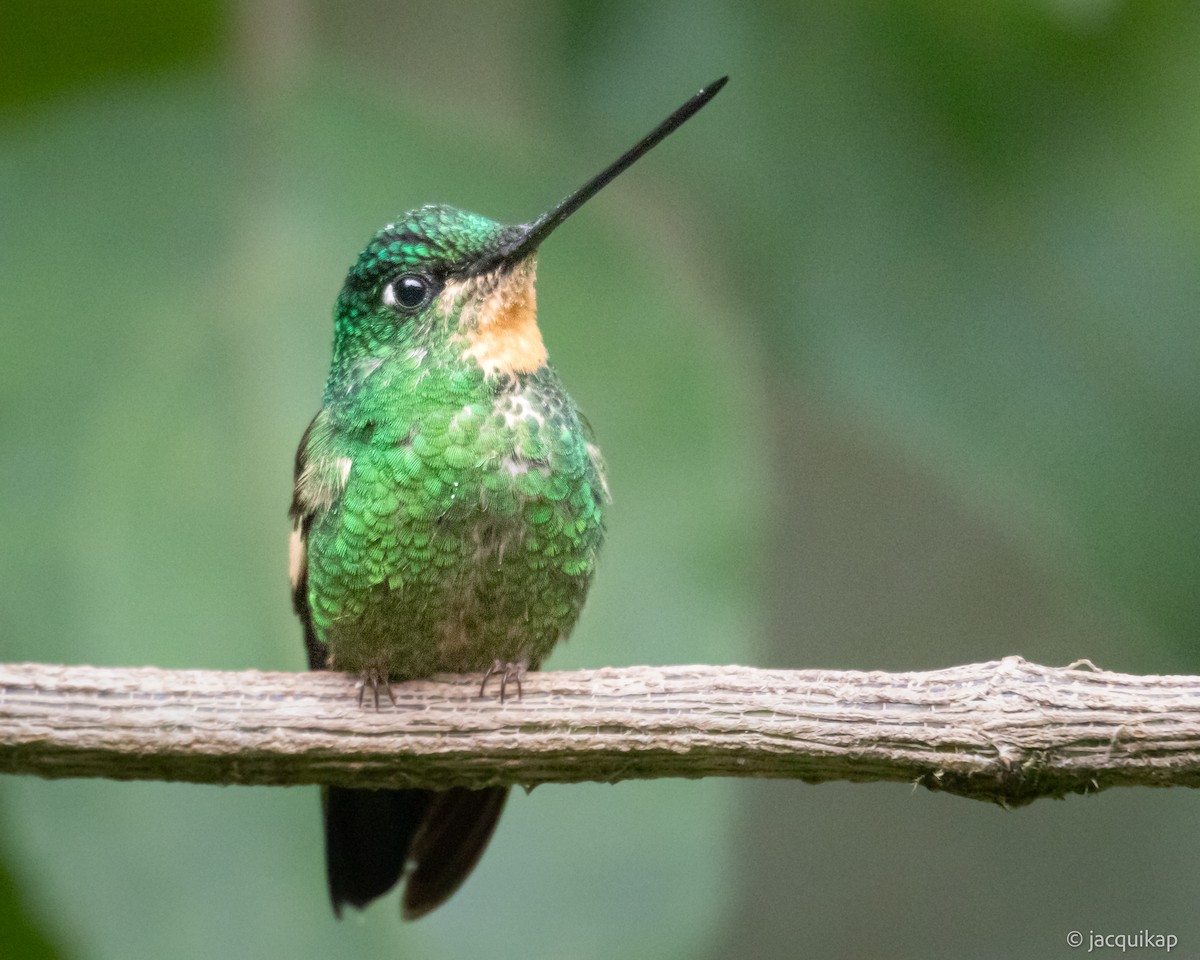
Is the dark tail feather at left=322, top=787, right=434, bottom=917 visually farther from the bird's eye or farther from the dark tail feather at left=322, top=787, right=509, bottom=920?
the bird's eye

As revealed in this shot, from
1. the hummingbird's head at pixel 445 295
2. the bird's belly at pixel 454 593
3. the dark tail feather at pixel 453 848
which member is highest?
the hummingbird's head at pixel 445 295

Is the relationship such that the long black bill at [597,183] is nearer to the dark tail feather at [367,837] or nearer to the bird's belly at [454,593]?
the bird's belly at [454,593]

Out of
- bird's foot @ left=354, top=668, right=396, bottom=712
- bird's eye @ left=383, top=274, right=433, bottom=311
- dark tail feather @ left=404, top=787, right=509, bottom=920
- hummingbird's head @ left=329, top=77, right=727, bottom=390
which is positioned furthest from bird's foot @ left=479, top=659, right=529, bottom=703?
bird's eye @ left=383, top=274, right=433, bottom=311

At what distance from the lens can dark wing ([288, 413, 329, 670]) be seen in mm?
2338

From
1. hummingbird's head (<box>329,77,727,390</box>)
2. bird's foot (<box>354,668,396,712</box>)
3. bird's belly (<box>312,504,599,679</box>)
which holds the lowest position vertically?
bird's foot (<box>354,668,396,712</box>)

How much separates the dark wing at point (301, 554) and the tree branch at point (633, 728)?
14.7 inches

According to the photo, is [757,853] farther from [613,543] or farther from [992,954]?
[613,543]

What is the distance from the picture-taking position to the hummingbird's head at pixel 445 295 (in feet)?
7.60

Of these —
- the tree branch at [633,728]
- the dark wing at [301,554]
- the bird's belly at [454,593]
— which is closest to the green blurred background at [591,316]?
the dark wing at [301,554]

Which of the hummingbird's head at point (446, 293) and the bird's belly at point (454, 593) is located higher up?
the hummingbird's head at point (446, 293)

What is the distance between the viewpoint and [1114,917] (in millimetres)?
3994

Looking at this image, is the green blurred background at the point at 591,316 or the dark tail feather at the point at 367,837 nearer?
the green blurred background at the point at 591,316

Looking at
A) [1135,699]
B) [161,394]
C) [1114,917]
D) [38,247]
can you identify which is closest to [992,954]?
[1114,917]

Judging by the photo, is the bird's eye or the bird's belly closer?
the bird's belly
